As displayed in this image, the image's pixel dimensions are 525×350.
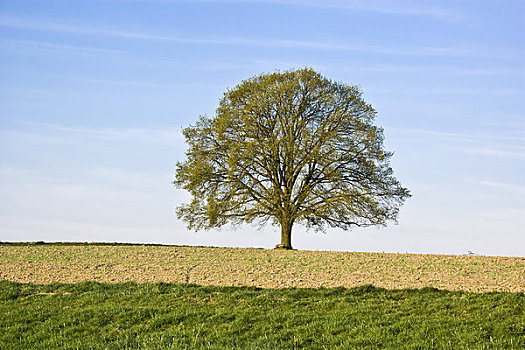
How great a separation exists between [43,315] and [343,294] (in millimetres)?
8059

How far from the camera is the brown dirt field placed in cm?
1702

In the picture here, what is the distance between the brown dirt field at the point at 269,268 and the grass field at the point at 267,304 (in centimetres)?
6

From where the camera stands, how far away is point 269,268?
20.0 metres

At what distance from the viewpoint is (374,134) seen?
29.2 metres

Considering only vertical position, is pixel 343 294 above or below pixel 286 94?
below

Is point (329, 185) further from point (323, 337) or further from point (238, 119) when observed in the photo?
point (323, 337)

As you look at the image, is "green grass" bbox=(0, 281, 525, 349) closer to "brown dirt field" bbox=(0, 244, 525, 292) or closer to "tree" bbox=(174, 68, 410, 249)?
"brown dirt field" bbox=(0, 244, 525, 292)

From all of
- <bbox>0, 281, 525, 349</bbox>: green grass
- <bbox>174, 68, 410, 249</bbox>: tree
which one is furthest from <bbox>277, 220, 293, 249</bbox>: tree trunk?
<bbox>0, 281, 525, 349</bbox>: green grass

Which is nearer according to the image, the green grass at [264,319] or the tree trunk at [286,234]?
the green grass at [264,319]

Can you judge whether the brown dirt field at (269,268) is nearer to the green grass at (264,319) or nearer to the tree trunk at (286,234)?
the green grass at (264,319)

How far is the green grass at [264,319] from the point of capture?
32.8 feet

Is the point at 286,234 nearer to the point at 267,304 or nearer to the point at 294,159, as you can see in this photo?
the point at 294,159

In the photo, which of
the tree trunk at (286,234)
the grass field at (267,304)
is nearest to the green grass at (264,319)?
the grass field at (267,304)

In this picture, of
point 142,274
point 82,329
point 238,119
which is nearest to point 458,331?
point 82,329
